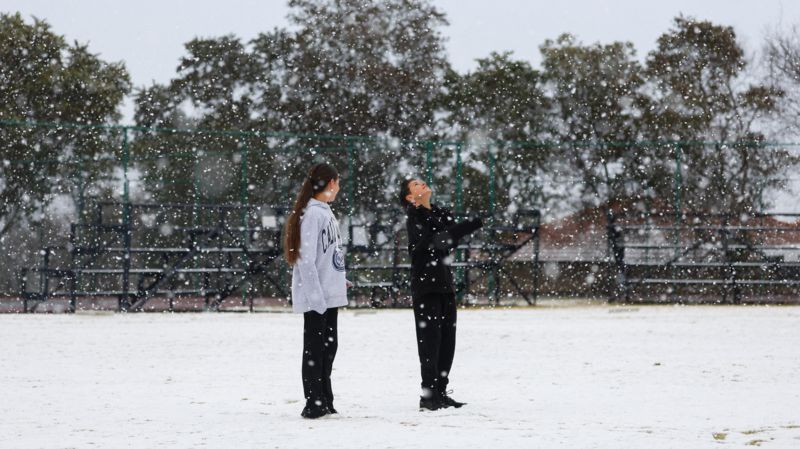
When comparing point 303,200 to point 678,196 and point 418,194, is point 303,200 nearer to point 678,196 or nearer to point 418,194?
point 418,194

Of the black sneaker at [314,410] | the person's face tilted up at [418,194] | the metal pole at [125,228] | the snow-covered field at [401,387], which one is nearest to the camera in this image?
the snow-covered field at [401,387]

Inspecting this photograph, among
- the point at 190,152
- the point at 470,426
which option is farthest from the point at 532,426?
the point at 190,152

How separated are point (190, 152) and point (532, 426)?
683 inches

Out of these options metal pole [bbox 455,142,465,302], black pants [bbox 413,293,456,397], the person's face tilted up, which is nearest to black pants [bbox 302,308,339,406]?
black pants [bbox 413,293,456,397]

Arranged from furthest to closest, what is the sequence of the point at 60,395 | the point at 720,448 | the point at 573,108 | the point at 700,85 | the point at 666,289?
1. the point at 573,108
2. the point at 700,85
3. the point at 666,289
4. the point at 60,395
5. the point at 720,448

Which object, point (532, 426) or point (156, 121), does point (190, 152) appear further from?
point (532, 426)

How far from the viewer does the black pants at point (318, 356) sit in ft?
21.9

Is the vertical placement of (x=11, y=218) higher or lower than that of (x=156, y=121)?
lower

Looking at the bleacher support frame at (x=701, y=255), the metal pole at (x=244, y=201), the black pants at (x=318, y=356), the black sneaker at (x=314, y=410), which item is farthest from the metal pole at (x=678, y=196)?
the black sneaker at (x=314, y=410)

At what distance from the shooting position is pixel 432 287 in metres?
7.10

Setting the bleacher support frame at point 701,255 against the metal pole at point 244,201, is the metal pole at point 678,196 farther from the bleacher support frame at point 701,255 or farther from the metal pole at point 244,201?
the metal pole at point 244,201

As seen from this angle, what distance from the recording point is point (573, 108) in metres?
33.9

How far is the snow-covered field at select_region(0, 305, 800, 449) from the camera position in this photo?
5.94 metres

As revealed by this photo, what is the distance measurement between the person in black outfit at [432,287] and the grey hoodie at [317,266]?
0.53m
